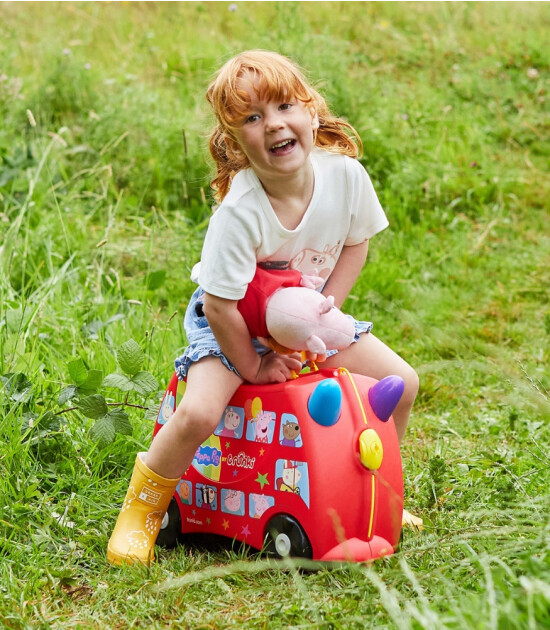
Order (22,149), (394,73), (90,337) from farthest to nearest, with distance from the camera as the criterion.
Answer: (394,73)
(22,149)
(90,337)

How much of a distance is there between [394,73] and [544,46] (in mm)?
1057

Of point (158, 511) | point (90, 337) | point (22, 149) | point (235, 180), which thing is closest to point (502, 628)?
point (158, 511)

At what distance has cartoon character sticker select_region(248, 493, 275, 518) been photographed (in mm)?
2098

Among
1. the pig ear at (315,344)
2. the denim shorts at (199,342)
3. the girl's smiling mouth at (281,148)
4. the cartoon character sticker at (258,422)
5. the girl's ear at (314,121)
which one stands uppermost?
the girl's ear at (314,121)

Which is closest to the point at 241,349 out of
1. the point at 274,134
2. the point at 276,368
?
the point at 276,368

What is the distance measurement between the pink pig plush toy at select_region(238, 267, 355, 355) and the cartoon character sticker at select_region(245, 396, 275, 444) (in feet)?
0.50

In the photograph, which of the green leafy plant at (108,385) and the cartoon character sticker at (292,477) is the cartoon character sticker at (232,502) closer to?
the cartoon character sticker at (292,477)

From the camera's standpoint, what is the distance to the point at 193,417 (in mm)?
2074

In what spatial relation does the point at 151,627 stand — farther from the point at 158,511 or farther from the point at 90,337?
the point at 90,337

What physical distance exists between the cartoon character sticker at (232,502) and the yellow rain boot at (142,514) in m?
0.13

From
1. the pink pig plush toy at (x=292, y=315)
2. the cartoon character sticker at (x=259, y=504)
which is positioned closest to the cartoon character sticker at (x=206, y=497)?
the cartoon character sticker at (x=259, y=504)

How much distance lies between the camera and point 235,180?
87.2 inches

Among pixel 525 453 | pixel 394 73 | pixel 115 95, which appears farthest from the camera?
pixel 394 73

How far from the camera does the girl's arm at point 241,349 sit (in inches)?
82.0
